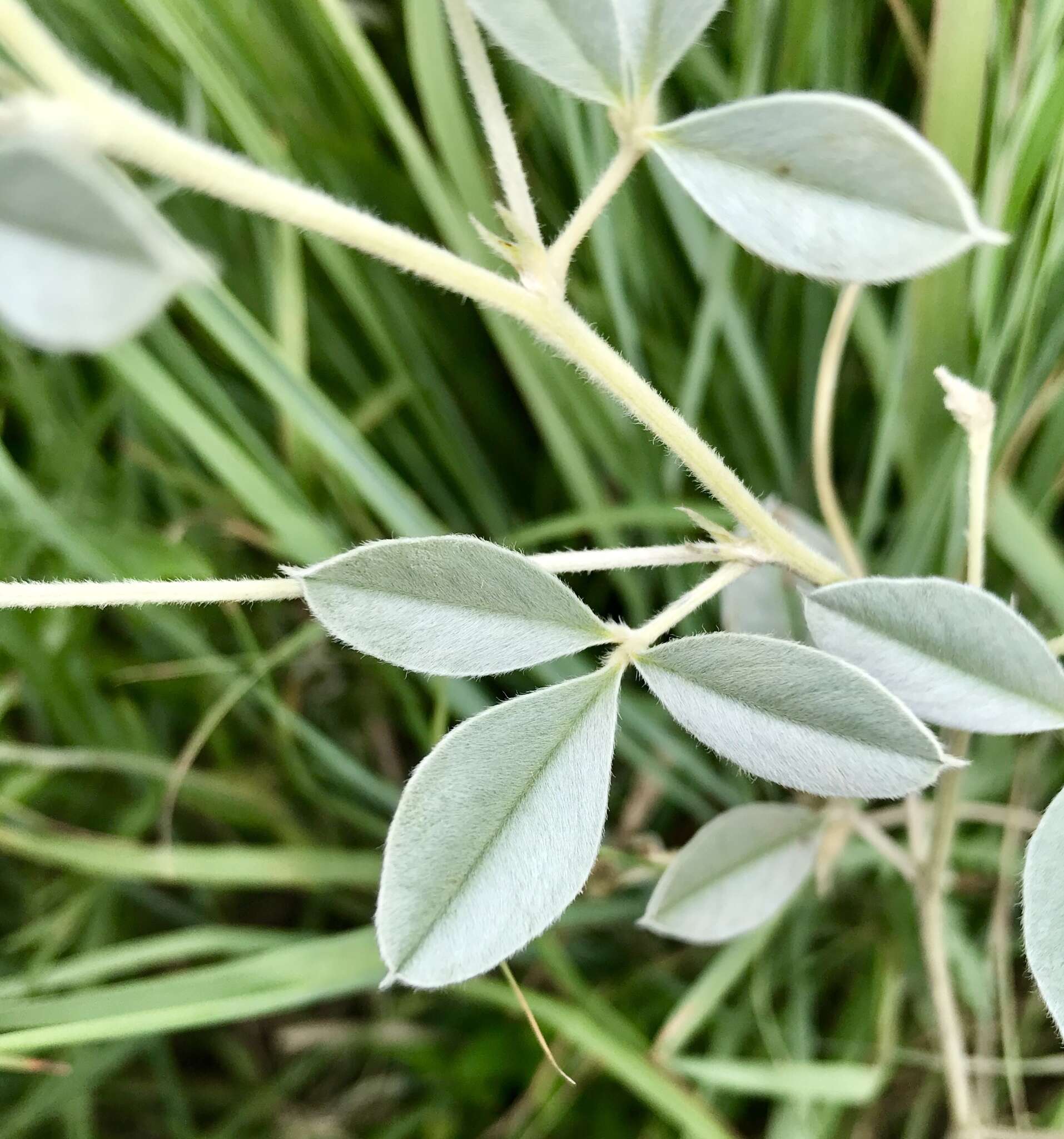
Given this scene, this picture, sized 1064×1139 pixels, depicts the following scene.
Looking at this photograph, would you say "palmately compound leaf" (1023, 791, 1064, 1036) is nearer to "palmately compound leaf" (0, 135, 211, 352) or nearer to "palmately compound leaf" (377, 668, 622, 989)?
"palmately compound leaf" (377, 668, 622, 989)

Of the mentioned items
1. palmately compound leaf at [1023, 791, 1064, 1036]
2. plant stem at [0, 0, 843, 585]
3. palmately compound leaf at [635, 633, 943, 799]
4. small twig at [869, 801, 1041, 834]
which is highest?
plant stem at [0, 0, 843, 585]

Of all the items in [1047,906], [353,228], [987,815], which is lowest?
[987,815]

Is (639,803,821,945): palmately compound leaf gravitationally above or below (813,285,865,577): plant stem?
below

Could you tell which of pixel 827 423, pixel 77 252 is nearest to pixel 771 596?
pixel 827 423

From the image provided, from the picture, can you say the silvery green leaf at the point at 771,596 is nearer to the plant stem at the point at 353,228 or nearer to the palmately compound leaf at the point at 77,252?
the plant stem at the point at 353,228

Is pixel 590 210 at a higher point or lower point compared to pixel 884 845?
higher

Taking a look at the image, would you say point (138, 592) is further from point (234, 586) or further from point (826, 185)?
point (826, 185)

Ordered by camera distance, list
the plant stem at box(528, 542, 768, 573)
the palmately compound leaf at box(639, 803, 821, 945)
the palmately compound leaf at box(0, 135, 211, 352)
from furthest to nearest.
Answer: the palmately compound leaf at box(639, 803, 821, 945) → the plant stem at box(528, 542, 768, 573) → the palmately compound leaf at box(0, 135, 211, 352)

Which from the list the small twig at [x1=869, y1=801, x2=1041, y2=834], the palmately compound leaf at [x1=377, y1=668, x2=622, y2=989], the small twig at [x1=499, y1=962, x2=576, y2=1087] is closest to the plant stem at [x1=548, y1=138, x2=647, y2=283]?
the palmately compound leaf at [x1=377, y1=668, x2=622, y2=989]
